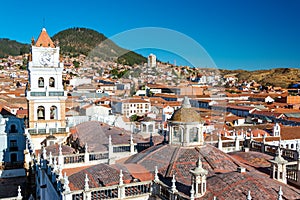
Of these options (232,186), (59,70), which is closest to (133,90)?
(59,70)

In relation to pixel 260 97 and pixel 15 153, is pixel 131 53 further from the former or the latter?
pixel 260 97

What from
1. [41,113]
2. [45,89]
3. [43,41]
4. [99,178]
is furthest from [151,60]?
[41,113]

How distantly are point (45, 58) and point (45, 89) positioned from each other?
2.93 metres

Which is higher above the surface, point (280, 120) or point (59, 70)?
point (59, 70)

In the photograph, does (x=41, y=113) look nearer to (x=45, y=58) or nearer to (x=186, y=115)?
(x=45, y=58)

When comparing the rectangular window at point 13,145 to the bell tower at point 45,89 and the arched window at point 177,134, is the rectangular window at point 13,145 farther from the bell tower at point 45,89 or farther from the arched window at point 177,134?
the arched window at point 177,134

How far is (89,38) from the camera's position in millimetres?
98062

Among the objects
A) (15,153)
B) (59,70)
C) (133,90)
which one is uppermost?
(59,70)

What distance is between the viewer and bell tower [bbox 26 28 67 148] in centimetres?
3095

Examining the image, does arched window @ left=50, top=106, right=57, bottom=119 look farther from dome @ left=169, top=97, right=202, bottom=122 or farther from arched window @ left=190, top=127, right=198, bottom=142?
arched window @ left=190, top=127, right=198, bottom=142

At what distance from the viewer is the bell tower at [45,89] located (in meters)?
31.0

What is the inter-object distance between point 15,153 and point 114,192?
28.4m

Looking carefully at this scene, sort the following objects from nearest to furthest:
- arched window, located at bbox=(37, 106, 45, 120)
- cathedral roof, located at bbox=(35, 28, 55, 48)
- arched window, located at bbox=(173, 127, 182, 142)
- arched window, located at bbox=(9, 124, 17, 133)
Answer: arched window, located at bbox=(173, 127, 182, 142) < cathedral roof, located at bbox=(35, 28, 55, 48) < arched window, located at bbox=(37, 106, 45, 120) < arched window, located at bbox=(9, 124, 17, 133)

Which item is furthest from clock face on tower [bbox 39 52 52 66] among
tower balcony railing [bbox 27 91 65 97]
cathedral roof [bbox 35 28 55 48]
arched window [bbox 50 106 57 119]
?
arched window [bbox 50 106 57 119]
